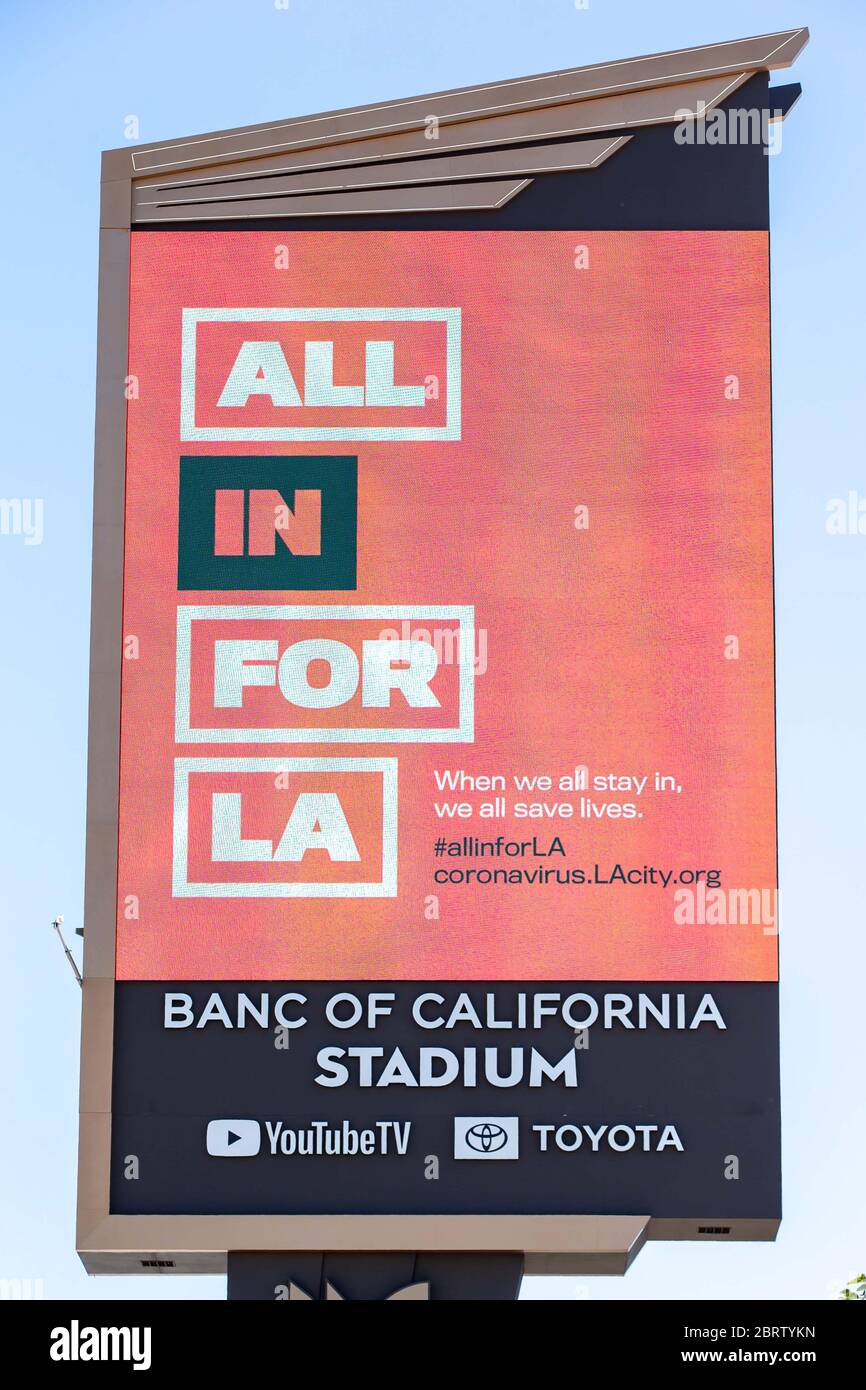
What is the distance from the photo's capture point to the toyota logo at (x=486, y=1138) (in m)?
21.9

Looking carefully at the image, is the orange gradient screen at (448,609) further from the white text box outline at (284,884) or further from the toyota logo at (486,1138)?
the toyota logo at (486,1138)

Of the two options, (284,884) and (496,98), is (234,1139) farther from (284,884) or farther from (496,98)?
(496,98)

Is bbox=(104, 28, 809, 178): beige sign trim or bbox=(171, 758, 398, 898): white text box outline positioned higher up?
bbox=(104, 28, 809, 178): beige sign trim

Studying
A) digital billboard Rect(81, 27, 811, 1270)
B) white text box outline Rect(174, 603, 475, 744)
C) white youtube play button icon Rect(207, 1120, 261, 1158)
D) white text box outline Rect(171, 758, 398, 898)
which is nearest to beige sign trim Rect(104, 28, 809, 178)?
digital billboard Rect(81, 27, 811, 1270)

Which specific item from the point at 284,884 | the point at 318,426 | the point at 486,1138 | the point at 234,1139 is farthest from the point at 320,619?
the point at 486,1138

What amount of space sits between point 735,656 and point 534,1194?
5914mm

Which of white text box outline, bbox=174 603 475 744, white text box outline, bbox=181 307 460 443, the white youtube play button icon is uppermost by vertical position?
white text box outline, bbox=181 307 460 443

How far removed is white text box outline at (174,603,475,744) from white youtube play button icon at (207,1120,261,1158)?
12.9 feet

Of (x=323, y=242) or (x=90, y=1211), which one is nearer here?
(x=90, y=1211)

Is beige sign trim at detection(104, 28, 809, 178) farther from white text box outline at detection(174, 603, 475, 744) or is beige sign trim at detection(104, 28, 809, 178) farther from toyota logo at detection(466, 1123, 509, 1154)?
toyota logo at detection(466, 1123, 509, 1154)

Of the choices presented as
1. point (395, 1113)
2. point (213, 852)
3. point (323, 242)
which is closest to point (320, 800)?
point (213, 852)

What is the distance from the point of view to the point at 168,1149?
2191cm

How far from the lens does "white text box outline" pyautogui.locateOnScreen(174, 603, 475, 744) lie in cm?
2270
